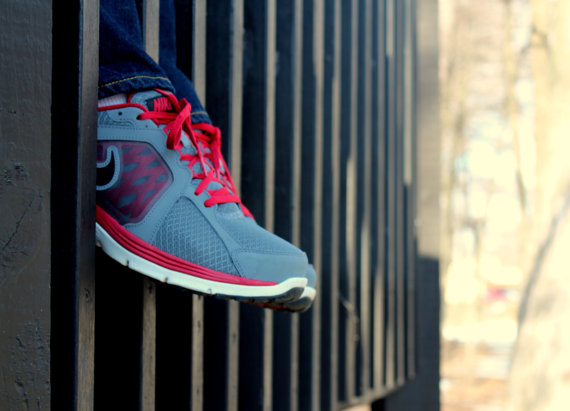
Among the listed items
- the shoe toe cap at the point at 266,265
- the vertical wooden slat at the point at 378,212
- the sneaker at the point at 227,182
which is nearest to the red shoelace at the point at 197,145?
the sneaker at the point at 227,182

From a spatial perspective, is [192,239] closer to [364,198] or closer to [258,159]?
[258,159]

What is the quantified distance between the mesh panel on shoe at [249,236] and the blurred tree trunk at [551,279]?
7.23ft

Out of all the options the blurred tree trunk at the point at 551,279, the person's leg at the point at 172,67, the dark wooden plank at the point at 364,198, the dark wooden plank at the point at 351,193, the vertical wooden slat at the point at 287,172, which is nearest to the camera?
the person's leg at the point at 172,67

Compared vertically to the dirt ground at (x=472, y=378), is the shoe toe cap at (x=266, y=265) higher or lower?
higher

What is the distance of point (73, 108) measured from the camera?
0.97 meters

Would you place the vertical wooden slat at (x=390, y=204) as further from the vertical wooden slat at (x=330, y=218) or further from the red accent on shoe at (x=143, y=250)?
the red accent on shoe at (x=143, y=250)

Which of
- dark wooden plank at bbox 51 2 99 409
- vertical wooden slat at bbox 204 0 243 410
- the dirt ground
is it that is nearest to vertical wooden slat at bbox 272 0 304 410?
vertical wooden slat at bbox 204 0 243 410

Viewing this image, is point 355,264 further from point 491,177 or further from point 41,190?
point 491,177

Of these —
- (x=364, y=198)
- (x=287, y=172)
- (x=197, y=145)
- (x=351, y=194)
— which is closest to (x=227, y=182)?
(x=197, y=145)

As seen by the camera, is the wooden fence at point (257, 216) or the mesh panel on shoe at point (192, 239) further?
the mesh panel on shoe at point (192, 239)

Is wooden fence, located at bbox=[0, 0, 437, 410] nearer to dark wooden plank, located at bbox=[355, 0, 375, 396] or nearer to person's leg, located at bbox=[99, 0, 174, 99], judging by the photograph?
dark wooden plank, located at bbox=[355, 0, 375, 396]

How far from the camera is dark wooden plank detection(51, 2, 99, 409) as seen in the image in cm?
95

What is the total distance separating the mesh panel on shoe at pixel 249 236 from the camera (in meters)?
1.22

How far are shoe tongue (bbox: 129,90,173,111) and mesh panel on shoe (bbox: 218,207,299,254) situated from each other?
20 centimetres
